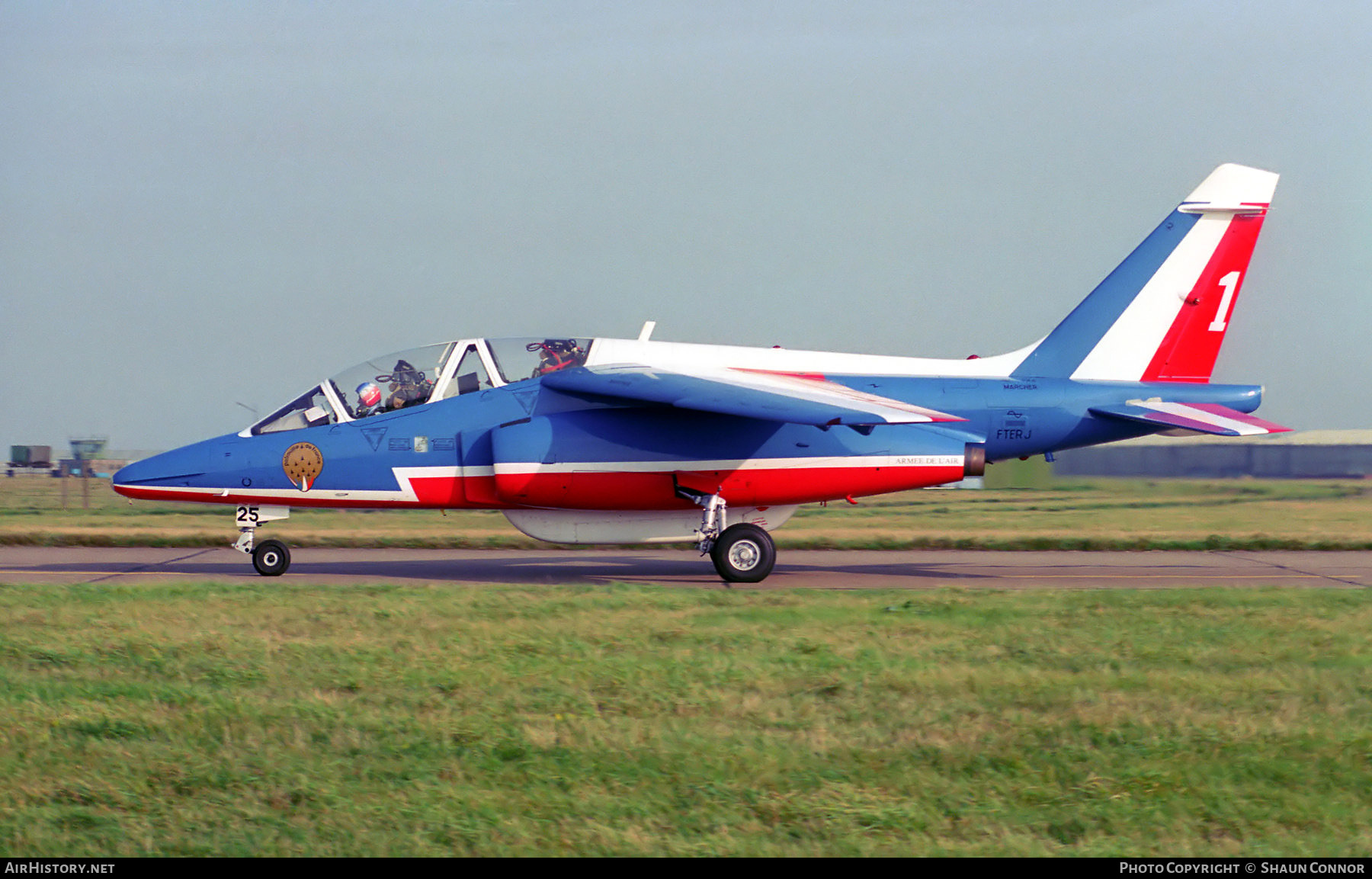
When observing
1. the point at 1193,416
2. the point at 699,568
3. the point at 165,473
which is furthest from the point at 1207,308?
the point at 165,473

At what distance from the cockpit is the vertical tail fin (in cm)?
645

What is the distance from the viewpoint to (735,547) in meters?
13.8

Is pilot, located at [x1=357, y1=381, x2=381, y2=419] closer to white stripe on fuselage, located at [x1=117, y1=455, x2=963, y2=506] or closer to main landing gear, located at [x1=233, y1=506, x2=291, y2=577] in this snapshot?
white stripe on fuselage, located at [x1=117, y1=455, x2=963, y2=506]

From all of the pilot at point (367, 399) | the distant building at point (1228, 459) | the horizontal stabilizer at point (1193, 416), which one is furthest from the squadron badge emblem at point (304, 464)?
the distant building at point (1228, 459)

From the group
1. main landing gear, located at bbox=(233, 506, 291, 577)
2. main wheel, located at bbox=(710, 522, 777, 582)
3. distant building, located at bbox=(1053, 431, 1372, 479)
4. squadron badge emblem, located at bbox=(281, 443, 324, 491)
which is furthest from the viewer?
distant building, located at bbox=(1053, 431, 1372, 479)

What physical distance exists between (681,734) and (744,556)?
320 inches

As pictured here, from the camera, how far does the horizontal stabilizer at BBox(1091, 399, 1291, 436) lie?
1408cm

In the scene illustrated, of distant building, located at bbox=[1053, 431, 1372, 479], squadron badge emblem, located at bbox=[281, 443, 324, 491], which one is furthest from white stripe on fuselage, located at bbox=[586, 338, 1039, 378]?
distant building, located at bbox=[1053, 431, 1372, 479]

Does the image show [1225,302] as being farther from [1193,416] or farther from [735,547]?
[735,547]

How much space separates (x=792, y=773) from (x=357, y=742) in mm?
2060

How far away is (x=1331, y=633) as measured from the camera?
28.9 ft

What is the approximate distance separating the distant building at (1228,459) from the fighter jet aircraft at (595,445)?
455 inches
